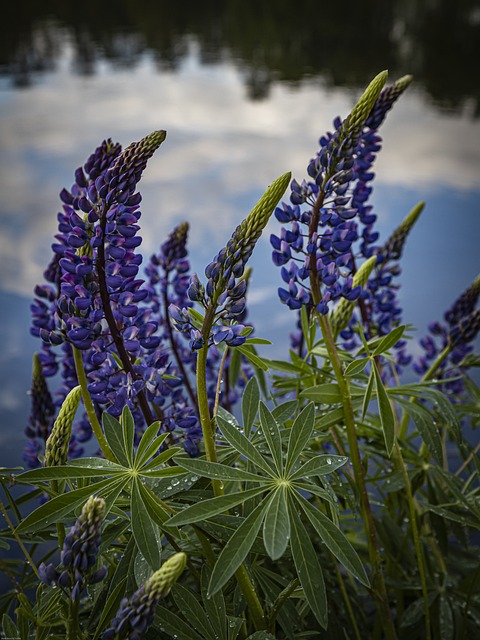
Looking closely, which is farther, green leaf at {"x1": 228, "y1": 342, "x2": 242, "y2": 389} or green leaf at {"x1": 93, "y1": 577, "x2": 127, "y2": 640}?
green leaf at {"x1": 228, "y1": 342, "x2": 242, "y2": 389}

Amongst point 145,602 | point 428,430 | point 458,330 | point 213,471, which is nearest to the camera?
point 145,602

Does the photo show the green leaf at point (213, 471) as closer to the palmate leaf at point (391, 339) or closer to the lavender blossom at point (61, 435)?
the lavender blossom at point (61, 435)

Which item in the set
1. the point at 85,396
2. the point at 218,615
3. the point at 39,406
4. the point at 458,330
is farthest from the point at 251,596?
the point at 458,330

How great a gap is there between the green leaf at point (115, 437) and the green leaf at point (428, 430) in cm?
37

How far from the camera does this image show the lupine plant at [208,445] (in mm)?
618

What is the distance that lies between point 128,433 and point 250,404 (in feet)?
0.43

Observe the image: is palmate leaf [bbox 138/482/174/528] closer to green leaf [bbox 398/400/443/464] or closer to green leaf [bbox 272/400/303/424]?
green leaf [bbox 272/400/303/424]

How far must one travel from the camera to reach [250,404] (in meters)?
0.73

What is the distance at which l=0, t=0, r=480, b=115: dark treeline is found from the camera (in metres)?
4.30

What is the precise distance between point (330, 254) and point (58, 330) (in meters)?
0.31

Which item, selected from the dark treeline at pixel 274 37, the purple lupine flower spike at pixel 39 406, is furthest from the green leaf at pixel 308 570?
the dark treeline at pixel 274 37

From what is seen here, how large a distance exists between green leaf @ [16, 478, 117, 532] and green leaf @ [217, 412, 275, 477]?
107 millimetres

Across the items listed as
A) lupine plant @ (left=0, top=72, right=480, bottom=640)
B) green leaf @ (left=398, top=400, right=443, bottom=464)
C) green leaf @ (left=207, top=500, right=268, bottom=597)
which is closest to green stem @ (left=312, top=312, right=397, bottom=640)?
lupine plant @ (left=0, top=72, right=480, bottom=640)

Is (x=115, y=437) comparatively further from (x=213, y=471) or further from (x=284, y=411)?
(x=284, y=411)
